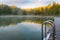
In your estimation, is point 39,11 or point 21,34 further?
point 39,11

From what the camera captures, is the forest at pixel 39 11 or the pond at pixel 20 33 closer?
the pond at pixel 20 33

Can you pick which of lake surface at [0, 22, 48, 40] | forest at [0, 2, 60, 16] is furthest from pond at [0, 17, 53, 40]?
forest at [0, 2, 60, 16]

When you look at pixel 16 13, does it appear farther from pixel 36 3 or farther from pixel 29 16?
pixel 36 3

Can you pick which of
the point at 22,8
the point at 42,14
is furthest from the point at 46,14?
the point at 22,8

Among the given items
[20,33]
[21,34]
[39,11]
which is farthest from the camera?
[39,11]

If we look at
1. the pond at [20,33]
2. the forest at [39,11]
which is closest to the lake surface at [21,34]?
the pond at [20,33]

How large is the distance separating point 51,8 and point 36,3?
4157 millimetres

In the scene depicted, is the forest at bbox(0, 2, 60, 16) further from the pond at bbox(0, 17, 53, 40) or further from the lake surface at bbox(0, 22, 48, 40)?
the lake surface at bbox(0, 22, 48, 40)

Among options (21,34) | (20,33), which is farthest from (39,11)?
(21,34)

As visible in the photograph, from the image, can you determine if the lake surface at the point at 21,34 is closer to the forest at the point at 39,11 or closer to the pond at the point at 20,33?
the pond at the point at 20,33

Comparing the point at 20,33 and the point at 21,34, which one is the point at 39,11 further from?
the point at 21,34

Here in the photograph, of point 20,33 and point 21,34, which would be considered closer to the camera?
point 21,34

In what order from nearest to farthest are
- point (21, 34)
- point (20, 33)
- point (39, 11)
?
point (21, 34), point (20, 33), point (39, 11)

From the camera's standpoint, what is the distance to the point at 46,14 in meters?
15.6
